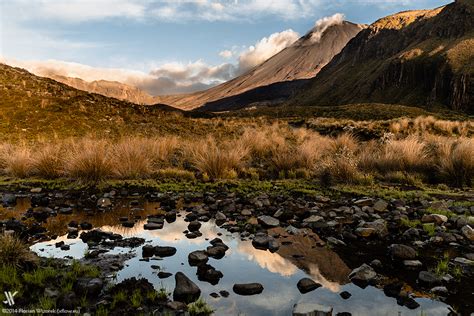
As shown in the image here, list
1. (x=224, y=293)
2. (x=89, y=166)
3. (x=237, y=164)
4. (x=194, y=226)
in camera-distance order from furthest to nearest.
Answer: (x=237, y=164) < (x=89, y=166) < (x=194, y=226) < (x=224, y=293)

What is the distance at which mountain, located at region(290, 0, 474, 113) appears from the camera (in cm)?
11725

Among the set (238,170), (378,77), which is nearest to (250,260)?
(238,170)

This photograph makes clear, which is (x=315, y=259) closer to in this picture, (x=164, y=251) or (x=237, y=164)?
(x=164, y=251)

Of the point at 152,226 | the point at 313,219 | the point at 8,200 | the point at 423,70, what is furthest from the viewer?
the point at 423,70

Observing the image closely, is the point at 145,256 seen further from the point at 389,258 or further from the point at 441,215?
the point at 441,215

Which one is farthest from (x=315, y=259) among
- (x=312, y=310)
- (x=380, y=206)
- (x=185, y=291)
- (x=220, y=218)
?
(x=380, y=206)

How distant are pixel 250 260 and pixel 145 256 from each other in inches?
62.8

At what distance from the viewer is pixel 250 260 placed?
18.9ft

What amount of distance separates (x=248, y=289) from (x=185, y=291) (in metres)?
0.77

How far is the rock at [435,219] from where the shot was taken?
7355 millimetres

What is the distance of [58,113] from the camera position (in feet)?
74.0

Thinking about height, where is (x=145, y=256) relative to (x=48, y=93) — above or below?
below

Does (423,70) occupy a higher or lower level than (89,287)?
higher

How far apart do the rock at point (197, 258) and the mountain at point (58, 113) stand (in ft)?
53.1
